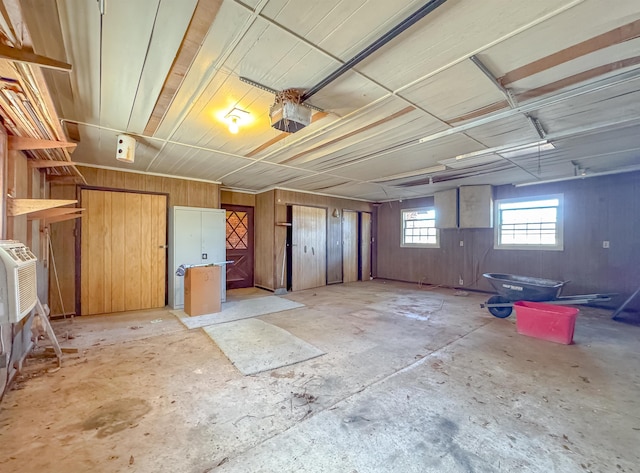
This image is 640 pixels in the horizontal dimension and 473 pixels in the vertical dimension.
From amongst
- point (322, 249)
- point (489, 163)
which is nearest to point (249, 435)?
point (489, 163)

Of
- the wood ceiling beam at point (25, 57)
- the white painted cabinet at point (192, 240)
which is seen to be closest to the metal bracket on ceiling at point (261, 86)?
the wood ceiling beam at point (25, 57)

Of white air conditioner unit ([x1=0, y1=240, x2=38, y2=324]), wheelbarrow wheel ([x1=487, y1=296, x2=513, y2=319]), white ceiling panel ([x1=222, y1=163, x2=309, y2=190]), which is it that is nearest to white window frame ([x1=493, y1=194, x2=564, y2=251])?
wheelbarrow wheel ([x1=487, y1=296, x2=513, y2=319])

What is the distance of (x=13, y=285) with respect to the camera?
172 centimetres

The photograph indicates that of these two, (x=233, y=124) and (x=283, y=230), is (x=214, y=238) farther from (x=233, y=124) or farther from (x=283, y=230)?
(x=233, y=124)

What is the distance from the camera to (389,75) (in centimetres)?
202

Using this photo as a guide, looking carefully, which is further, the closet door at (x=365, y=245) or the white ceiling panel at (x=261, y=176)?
the closet door at (x=365, y=245)

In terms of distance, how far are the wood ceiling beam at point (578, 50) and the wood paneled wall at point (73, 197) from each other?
522 cm

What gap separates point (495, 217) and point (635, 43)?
198 inches

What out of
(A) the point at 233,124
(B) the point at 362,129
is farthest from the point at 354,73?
(A) the point at 233,124

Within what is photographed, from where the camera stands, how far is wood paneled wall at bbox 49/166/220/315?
13.8ft

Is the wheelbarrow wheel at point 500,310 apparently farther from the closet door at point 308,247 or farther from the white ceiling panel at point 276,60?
the white ceiling panel at point 276,60

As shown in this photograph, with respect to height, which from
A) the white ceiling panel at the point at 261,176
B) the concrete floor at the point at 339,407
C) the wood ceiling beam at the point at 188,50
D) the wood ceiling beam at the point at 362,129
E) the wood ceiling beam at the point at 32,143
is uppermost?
the wood ceiling beam at the point at 188,50

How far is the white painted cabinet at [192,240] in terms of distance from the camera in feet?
15.8

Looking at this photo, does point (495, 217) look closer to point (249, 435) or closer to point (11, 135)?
point (249, 435)
